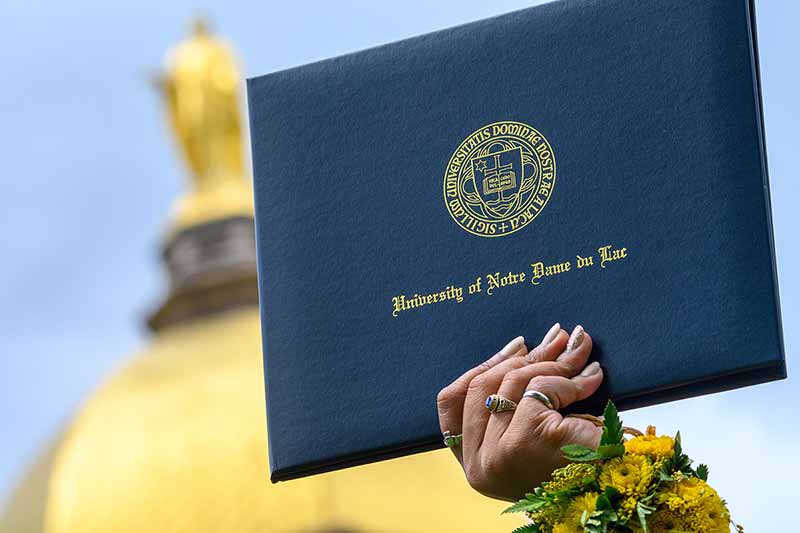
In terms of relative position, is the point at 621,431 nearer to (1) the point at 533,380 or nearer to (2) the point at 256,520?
(1) the point at 533,380

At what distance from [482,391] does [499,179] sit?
2.15ft

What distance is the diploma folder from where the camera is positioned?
21.2 ft

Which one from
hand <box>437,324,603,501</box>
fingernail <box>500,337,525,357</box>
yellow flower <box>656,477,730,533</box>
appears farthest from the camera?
fingernail <box>500,337,525,357</box>

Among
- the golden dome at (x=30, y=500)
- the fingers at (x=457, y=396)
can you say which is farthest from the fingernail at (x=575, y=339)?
the golden dome at (x=30, y=500)

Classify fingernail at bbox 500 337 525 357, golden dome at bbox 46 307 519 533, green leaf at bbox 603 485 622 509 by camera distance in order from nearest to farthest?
green leaf at bbox 603 485 622 509 → fingernail at bbox 500 337 525 357 → golden dome at bbox 46 307 519 533

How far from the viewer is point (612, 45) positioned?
684cm

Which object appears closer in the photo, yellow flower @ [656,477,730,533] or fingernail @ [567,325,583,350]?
yellow flower @ [656,477,730,533]

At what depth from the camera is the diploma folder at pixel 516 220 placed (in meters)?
6.46

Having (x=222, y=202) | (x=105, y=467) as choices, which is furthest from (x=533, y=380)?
(x=222, y=202)

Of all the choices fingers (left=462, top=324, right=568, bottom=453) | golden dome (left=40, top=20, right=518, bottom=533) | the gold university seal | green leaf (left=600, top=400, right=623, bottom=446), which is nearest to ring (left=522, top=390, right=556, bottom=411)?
fingers (left=462, top=324, right=568, bottom=453)

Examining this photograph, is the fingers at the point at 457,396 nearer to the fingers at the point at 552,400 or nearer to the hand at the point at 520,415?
the hand at the point at 520,415

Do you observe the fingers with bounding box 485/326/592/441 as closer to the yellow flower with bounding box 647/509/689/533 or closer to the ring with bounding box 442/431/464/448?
the ring with bounding box 442/431/464/448

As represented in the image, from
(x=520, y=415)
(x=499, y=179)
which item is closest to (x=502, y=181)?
(x=499, y=179)

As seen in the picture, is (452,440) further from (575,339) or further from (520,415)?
(575,339)
